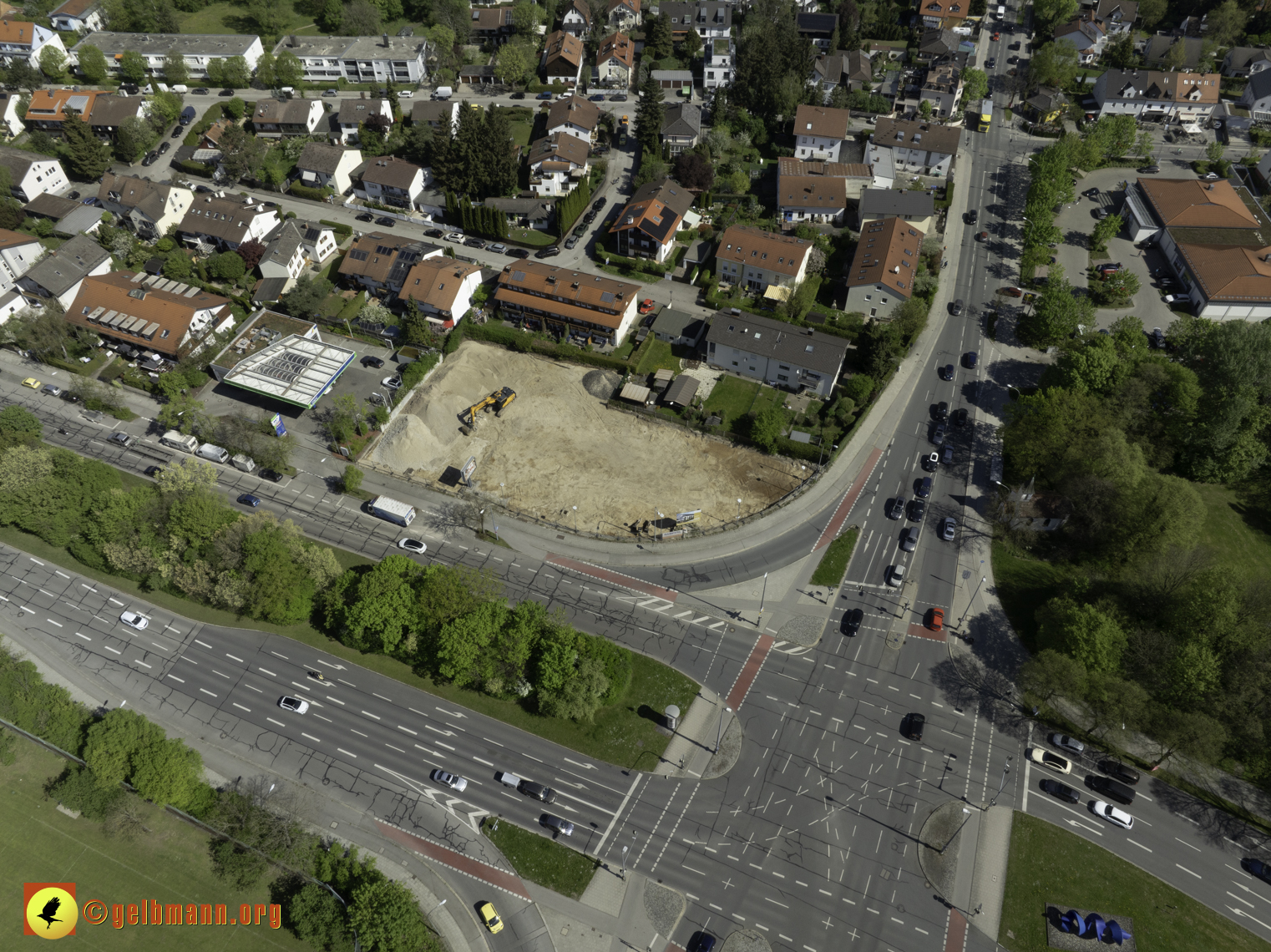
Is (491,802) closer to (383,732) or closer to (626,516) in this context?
(383,732)

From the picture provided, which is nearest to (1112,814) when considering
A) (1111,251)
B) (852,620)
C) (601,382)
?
(852,620)

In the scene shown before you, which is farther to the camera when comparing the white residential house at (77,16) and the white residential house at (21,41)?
the white residential house at (77,16)

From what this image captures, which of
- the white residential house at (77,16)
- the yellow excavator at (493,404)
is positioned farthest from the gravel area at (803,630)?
the white residential house at (77,16)

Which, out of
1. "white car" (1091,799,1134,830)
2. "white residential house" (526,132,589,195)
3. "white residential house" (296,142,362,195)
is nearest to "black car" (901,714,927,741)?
"white car" (1091,799,1134,830)

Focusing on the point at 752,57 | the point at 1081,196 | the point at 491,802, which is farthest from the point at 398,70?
the point at 491,802

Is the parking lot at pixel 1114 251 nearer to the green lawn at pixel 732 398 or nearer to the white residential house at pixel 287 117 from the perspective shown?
the green lawn at pixel 732 398

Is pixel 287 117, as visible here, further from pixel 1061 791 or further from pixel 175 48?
pixel 1061 791

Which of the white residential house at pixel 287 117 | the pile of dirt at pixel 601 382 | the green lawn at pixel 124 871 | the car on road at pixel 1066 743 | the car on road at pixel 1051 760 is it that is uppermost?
the white residential house at pixel 287 117
